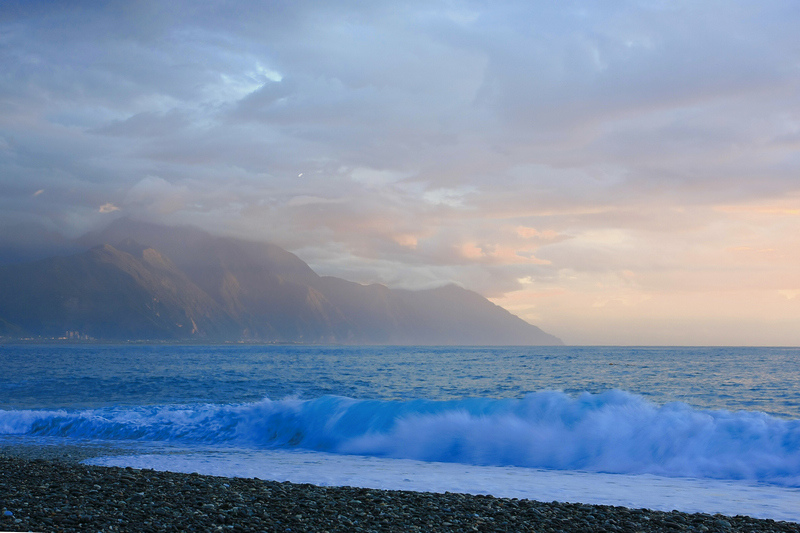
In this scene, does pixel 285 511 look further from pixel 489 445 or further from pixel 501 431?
pixel 501 431

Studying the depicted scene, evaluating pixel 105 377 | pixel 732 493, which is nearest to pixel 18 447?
pixel 732 493

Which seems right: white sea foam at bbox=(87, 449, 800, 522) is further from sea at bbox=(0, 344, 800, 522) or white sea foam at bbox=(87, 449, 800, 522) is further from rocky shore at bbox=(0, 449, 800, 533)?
rocky shore at bbox=(0, 449, 800, 533)

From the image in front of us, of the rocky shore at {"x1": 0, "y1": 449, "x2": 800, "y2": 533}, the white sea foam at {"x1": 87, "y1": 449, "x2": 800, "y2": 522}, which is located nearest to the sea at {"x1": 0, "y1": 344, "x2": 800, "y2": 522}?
the white sea foam at {"x1": 87, "y1": 449, "x2": 800, "y2": 522}

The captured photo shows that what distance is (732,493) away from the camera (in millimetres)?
11469

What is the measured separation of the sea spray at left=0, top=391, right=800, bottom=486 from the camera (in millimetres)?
14859

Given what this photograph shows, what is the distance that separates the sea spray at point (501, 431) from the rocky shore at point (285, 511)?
256 inches

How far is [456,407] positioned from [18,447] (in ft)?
47.5

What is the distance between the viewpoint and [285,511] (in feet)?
26.4

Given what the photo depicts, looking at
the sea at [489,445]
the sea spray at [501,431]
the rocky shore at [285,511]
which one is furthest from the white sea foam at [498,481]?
the rocky shore at [285,511]

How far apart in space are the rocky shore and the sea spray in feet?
21.3

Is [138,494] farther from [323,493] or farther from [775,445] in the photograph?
[775,445]

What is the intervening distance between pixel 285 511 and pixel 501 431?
1064 centimetres

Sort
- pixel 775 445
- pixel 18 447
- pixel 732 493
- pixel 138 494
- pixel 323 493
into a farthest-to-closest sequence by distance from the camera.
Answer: pixel 18 447
pixel 775 445
pixel 732 493
pixel 323 493
pixel 138 494

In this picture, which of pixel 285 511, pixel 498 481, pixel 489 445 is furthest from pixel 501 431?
pixel 285 511
